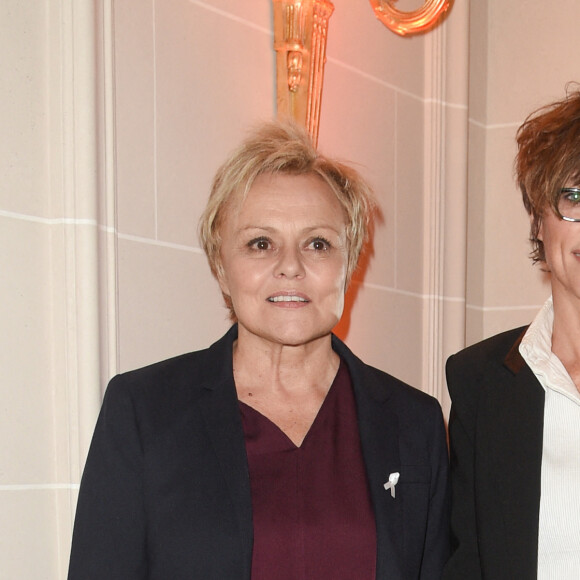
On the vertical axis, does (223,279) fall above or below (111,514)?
above

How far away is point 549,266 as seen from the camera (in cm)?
226

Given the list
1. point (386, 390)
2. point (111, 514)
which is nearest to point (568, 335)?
point (386, 390)

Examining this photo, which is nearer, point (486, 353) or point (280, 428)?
point (280, 428)

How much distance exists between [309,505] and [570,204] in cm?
79

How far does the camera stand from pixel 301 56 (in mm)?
2883

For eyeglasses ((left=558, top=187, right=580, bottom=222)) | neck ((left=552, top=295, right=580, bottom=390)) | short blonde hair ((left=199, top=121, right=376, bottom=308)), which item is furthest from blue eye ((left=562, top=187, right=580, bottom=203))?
short blonde hair ((left=199, top=121, right=376, bottom=308))

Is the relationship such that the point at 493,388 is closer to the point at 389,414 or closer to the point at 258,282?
the point at 389,414

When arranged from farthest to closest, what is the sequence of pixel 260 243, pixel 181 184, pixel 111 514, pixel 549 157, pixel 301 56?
1. pixel 301 56
2. pixel 181 184
3. pixel 260 243
4. pixel 549 157
5. pixel 111 514

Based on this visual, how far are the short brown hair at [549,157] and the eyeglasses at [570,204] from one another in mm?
13

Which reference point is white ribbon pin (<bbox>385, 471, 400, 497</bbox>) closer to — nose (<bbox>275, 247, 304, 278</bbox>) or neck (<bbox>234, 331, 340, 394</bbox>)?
neck (<bbox>234, 331, 340, 394</bbox>)

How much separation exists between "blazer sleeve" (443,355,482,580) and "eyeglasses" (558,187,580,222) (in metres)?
0.41

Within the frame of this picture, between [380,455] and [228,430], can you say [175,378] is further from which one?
[380,455]

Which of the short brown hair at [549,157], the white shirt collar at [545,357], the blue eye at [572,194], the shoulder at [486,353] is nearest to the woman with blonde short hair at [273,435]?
the shoulder at [486,353]

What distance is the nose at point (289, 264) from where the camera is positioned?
229 cm
